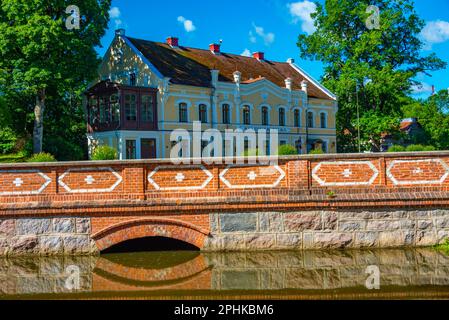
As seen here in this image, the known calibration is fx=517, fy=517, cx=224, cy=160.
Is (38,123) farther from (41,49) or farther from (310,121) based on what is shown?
(310,121)

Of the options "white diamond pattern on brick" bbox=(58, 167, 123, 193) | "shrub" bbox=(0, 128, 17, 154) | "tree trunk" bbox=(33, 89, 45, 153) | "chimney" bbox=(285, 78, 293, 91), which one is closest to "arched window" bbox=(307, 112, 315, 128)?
"chimney" bbox=(285, 78, 293, 91)

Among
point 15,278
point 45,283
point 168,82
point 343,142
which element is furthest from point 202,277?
point 343,142

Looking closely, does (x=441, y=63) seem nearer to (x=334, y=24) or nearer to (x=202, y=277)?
(x=334, y=24)

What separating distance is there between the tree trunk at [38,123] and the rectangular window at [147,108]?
6.71 m

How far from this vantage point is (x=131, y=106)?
114ft

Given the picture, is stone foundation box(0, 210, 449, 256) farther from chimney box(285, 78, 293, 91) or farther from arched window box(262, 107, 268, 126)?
chimney box(285, 78, 293, 91)

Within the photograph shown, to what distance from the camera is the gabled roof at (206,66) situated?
37.2m

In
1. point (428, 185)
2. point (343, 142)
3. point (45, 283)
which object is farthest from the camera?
point (343, 142)

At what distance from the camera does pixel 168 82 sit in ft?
116

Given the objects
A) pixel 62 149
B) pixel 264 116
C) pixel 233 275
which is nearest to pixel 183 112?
pixel 264 116

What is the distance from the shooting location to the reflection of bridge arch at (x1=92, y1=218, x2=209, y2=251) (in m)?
11.5

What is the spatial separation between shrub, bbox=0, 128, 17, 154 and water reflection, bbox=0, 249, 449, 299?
25453 millimetres

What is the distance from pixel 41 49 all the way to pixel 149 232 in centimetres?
2103

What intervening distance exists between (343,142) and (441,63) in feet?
39.0
